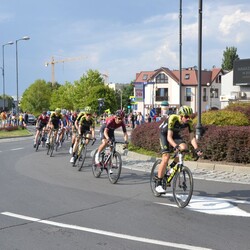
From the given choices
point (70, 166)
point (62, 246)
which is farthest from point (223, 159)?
point (62, 246)

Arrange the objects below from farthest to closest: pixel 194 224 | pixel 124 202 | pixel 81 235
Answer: pixel 124 202 < pixel 194 224 < pixel 81 235

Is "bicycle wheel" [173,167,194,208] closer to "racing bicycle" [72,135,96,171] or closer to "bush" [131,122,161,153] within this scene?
"racing bicycle" [72,135,96,171]

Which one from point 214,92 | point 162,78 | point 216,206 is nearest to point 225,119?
point 216,206

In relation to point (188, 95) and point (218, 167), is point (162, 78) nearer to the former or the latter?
point (188, 95)

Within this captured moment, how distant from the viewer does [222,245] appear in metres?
5.02

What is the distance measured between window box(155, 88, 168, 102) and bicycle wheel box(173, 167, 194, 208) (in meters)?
71.8

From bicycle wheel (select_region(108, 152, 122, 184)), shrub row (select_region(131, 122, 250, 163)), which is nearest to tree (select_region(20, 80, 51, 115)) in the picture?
shrub row (select_region(131, 122, 250, 163))

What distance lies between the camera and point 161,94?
79312mm

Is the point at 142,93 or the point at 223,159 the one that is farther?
the point at 142,93

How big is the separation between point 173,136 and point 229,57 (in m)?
86.1

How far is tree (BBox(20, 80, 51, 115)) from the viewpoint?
10856 cm

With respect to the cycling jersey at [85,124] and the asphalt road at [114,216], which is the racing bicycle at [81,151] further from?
the asphalt road at [114,216]

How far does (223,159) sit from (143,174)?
2.55m

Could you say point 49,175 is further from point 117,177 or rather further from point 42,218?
point 42,218
